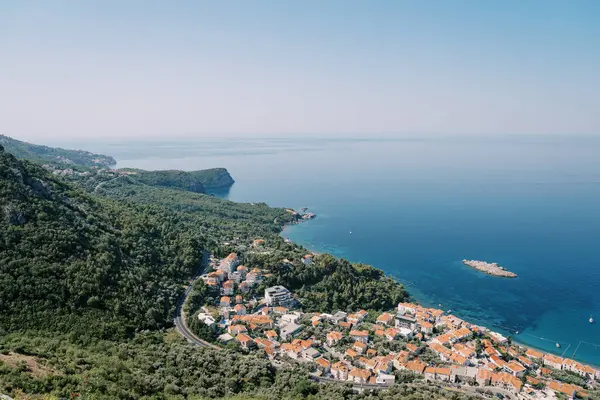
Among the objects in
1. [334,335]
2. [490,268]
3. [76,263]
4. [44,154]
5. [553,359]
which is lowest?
[490,268]

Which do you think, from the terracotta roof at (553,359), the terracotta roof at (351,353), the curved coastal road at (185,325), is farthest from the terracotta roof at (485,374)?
the curved coastal road at (185,325)

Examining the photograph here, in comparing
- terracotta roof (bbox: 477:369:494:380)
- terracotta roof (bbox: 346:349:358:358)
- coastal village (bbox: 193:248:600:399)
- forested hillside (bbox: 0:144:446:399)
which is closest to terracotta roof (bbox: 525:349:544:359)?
coastal village (bbox: 193:248:600:399)

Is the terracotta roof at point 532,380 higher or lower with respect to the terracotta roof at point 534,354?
higher

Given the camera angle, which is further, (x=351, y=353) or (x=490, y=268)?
(x=490, y=268)

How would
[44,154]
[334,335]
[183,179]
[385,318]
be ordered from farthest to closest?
[44,154], [183,179], [385,318], [334,335]

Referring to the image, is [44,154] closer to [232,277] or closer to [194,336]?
[232,277]

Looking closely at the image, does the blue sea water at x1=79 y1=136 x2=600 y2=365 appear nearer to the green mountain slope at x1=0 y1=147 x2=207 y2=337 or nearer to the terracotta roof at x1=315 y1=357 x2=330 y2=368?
the terracotta roof at x1=315 y1=357 x2=330 y2=368

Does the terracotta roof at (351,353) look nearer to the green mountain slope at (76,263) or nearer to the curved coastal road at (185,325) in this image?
the curved coastal road at (185,325)

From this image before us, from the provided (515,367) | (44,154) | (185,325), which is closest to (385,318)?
(515,367)
